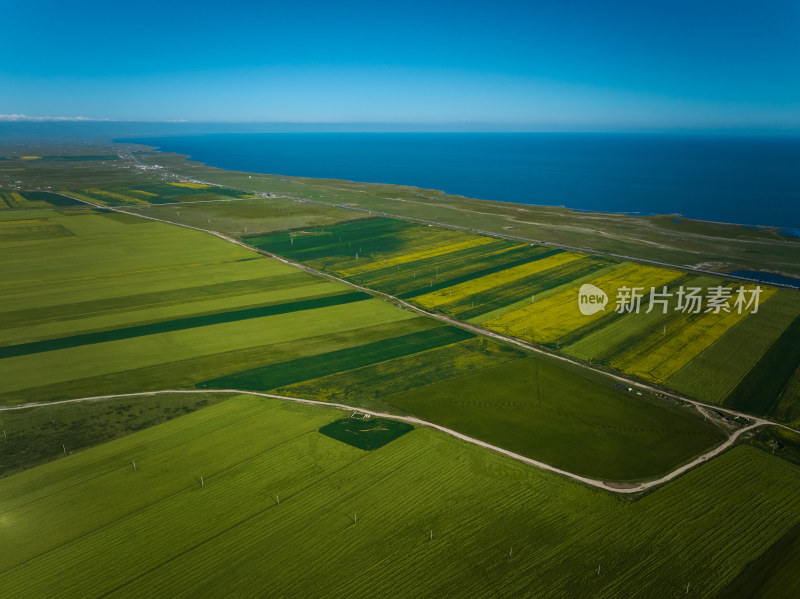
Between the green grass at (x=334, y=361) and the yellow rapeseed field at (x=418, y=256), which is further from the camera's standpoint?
the yellow rapeseed field at (x=418, y=256)

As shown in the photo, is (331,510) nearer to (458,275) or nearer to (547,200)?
(458,275)

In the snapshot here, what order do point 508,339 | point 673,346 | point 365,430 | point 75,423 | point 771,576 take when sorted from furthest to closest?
point 508,339 < point 673,346 < point 75,423 < point 365,430 < point 771,576

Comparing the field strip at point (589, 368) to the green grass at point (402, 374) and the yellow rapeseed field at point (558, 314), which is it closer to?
the green grass at point (402, 374)

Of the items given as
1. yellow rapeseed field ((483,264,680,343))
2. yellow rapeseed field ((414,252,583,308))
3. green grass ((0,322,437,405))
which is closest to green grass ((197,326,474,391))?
Result: green grass ((0,322,437,405))

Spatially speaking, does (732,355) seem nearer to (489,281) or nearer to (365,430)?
(489,281)

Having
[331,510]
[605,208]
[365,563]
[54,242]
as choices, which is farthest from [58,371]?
[605,208]

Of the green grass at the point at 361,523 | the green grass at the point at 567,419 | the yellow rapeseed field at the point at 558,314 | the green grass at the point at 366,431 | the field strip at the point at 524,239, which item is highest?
the field strip at the point at 524,239

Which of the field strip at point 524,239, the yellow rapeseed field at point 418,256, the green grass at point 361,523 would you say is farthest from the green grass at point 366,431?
the field strip at point 524,239

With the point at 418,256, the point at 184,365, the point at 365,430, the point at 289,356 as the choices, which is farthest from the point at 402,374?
the point at 418,256
